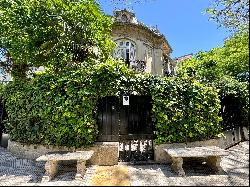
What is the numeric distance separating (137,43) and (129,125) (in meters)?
11.4

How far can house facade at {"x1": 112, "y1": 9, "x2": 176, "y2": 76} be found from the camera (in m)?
19.2

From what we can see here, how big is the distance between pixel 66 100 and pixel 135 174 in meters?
3.56

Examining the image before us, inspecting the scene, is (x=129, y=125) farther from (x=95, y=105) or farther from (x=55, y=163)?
(x=55, y=163)

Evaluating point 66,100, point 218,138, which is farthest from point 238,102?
point 66,100

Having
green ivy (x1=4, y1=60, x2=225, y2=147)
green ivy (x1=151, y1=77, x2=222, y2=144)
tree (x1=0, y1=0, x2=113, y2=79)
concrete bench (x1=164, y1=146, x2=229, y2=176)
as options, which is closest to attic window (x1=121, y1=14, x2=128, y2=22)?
tree (x1=0, y1=0, x2=113, y2=79)

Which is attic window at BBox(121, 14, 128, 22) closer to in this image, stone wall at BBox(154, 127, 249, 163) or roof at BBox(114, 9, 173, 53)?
roof at BBox(114, 9, 173, 53)

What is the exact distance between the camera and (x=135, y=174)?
7012 millimetres

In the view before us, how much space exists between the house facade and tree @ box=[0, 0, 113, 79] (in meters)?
7.31

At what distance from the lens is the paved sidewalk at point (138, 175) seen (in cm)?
626

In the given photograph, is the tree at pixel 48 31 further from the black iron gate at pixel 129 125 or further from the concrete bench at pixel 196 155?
the concrete bench at pixel 196 155

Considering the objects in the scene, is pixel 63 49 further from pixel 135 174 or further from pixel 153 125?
pixel 135 174

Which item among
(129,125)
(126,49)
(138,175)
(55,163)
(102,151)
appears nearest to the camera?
(138,175)

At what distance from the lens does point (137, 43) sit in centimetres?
1958

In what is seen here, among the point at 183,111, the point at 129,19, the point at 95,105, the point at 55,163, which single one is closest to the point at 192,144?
the point at 183,111
